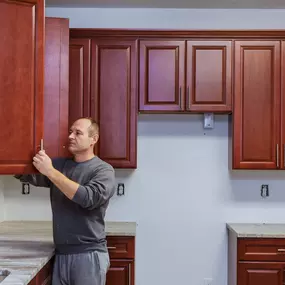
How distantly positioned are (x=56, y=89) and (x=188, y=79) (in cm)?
100

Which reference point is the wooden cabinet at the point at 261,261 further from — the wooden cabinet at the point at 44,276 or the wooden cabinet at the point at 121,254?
the wooden cabinet at the point at 44,276

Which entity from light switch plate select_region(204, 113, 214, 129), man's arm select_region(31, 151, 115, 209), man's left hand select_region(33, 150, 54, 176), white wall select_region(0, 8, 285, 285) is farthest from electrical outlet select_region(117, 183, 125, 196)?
man's left hand select_region(33, 150, 54, 176)

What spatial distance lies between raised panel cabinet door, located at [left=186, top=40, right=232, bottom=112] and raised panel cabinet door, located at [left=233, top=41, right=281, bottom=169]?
8 centimetres

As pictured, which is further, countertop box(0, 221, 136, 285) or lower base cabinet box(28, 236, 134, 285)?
lower base cabinet box(28, 236, 134, 285)

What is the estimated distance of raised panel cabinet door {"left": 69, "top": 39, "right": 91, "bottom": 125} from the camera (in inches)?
122

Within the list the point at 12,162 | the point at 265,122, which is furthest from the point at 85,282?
the point at 265,122

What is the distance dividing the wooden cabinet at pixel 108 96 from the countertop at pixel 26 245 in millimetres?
521

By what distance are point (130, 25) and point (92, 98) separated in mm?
766

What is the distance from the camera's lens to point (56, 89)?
109 inches

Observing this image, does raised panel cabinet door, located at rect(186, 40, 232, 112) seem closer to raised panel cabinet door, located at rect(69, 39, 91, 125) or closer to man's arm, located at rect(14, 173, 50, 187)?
raised panel cabinet door, located at rect(69, 39, 91, 125)

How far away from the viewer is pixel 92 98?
3.12 meters

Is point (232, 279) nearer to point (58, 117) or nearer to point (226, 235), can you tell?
point (226, 235)

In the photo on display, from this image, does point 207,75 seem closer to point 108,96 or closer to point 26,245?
point 108,96

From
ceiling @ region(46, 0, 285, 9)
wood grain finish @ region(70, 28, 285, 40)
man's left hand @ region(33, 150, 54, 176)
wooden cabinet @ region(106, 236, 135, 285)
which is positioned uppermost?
ceiling @ region(46, 0, 285, 9)
